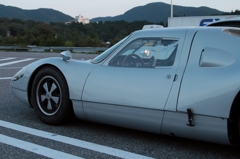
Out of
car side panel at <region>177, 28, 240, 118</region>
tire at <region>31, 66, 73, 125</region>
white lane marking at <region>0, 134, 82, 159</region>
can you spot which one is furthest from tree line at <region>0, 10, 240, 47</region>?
car side panel at <region>177, 28, 240, 118</region>

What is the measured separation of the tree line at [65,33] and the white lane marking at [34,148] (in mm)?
29694

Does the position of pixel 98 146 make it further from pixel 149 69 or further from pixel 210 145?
pixel 210 145

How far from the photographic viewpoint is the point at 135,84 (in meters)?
3.39

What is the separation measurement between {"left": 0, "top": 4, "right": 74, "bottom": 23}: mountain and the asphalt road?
147552mm

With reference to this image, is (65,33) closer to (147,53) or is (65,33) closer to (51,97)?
(51,97)

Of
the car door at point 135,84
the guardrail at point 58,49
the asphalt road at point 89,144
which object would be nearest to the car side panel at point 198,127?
the car door at point 135,84

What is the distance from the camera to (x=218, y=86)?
9.66ft

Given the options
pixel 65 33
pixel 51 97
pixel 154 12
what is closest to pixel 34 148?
pixel 51 97

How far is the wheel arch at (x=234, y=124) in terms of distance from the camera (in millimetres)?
2914

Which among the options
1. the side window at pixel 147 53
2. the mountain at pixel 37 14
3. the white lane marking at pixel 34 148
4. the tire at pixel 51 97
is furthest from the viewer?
the mountain at pixel 37 14

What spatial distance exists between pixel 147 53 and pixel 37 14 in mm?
158609

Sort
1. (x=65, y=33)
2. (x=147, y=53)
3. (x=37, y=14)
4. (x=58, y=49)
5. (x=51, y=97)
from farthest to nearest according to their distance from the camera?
(x=37, y=14), (x=65, y=33), (x=58, y=49), (x=51, y=97), (x=147, y=53)

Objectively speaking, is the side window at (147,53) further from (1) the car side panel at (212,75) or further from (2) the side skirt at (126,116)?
(2) the side skirt at (126,116)

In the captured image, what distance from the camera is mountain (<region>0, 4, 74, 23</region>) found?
147m
